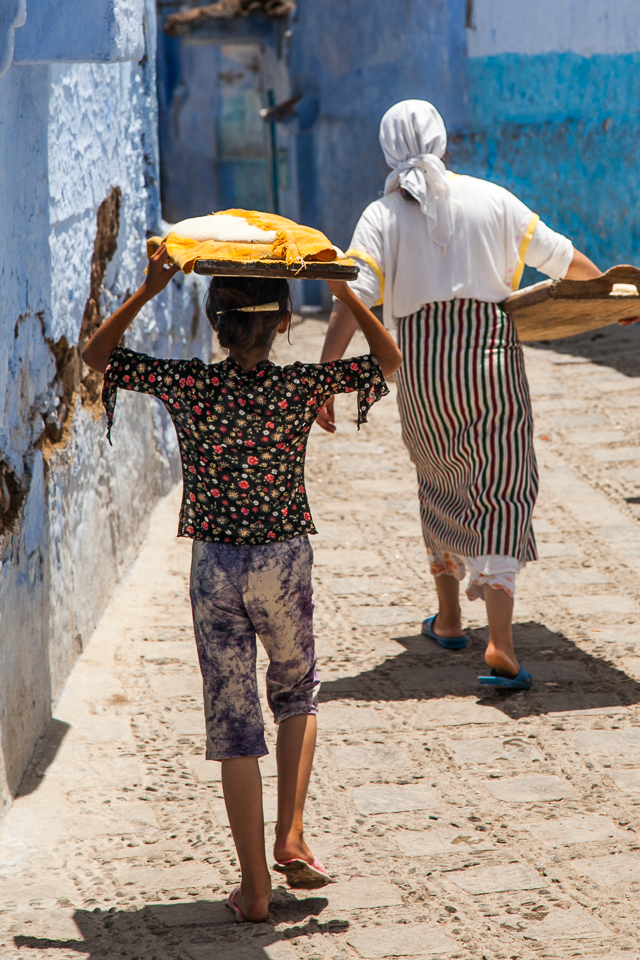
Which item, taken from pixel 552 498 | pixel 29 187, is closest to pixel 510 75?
pixel 552 498

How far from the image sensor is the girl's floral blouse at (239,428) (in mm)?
2574

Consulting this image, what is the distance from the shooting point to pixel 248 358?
102 inches

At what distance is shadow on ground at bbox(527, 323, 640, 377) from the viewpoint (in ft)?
28.9

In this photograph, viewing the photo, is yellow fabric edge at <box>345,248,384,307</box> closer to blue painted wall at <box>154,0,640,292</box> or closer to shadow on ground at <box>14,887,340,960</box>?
shadow on ground at <box>14,887,340,960</box>

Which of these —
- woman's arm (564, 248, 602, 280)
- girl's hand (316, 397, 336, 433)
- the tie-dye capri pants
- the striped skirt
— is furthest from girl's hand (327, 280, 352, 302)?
woman's arm (564, 248, 602, 280)

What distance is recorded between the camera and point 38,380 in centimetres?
367

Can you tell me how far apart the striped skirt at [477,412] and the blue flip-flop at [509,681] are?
0.42 m

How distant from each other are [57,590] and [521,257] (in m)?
2.03

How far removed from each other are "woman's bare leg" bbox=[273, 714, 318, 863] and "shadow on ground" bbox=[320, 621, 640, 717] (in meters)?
1.24

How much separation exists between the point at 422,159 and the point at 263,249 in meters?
1.52

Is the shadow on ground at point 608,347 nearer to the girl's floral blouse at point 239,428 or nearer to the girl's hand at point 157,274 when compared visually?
the girl's floral blouse at point 239,428

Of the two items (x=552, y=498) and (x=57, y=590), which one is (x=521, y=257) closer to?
(x=57, y=590)

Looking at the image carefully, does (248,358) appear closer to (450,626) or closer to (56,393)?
(56,393)

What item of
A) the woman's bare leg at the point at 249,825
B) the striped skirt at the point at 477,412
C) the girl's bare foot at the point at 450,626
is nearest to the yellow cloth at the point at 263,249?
the woman's bare leg at the point at 249,825
